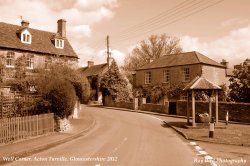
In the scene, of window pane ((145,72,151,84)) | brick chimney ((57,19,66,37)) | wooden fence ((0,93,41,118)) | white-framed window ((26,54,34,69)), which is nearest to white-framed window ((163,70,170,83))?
window pane ((145,72,151,84))

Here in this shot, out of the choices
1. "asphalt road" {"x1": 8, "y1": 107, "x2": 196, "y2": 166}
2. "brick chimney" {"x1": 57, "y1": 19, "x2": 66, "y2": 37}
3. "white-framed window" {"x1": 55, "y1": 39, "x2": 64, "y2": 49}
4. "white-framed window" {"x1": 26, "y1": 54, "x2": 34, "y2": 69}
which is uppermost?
"brick chimney" {"x1": 57, "y1": 19, "x2": 66, "y2": 37}

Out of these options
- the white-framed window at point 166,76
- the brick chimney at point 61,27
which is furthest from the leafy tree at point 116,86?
the brick chimney at point 61,27

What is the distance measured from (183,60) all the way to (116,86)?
12576 mm

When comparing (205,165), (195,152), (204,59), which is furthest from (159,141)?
(204,59)

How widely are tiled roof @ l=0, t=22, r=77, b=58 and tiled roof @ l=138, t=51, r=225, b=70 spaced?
51.0 ft

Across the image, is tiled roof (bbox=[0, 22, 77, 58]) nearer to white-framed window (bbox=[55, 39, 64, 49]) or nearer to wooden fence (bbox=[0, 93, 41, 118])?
white-framed window (bbox=[55, 39, 64, 49])

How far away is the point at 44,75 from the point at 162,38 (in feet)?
177

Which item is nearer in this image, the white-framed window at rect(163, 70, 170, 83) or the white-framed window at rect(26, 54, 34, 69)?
the white-framed window at rect(26, 54, 34, 69)

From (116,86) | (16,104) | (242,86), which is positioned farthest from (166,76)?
(16,104)

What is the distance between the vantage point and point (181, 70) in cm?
4316

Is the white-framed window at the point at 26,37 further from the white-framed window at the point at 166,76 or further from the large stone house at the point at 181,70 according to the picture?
the white-framed window at the point at 166,76

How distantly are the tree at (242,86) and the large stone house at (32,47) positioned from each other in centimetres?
2005

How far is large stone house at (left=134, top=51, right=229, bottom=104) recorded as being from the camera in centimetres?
4162

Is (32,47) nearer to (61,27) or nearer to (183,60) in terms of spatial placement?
(61,27)
